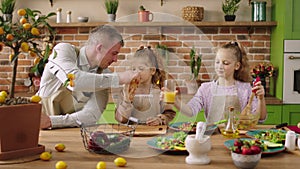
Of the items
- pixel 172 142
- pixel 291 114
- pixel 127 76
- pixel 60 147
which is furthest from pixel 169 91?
pixel 291 114

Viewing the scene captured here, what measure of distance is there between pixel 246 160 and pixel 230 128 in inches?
24.3

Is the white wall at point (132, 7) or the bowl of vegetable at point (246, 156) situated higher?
the white wall at point (132, 7)

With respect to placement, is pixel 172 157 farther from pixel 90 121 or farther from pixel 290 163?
pixel 90 121

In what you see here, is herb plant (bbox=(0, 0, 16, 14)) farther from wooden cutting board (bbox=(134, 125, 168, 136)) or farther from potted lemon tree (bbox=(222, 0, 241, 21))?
wooden cutting board (bbox=(134, 125, 168, 136))

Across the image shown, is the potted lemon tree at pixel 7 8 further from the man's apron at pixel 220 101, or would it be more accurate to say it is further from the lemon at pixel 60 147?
the lemon at pixel 60 147

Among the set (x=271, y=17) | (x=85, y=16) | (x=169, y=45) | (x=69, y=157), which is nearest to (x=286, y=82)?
(x=271, y=17)

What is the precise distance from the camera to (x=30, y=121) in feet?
6.23

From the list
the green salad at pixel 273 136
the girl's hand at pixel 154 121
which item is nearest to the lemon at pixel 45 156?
the girl's hand at pixel 154 121

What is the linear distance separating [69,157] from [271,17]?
3.30 m

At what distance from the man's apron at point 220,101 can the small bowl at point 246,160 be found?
127cm

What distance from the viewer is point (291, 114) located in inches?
163

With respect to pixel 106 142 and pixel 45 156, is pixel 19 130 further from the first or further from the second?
pixel 106 142

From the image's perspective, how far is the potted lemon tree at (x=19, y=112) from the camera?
1832mm

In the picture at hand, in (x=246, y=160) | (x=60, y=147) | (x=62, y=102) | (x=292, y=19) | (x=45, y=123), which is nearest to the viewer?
(x=246, y=160)
